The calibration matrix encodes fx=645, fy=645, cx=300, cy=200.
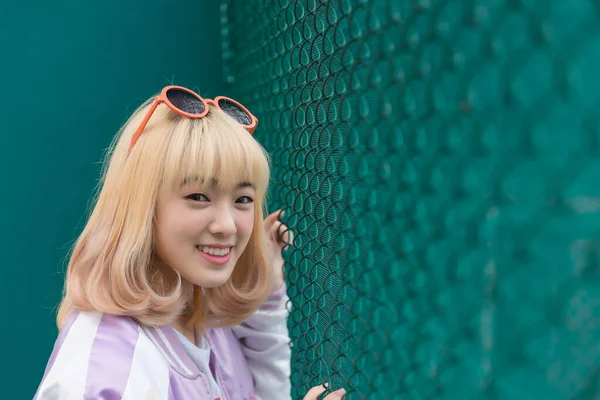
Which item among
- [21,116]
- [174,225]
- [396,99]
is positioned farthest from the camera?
[21,116]

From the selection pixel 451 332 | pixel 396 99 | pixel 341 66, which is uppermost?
pixel 341 66

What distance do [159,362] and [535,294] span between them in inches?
33.2

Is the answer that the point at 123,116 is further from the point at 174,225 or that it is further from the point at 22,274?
the point at 174,225

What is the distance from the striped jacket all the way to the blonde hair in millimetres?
41

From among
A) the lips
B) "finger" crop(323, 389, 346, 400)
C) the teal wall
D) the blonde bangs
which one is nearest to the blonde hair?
the blonde bangs

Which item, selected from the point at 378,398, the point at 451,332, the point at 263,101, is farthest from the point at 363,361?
the point at 263,101

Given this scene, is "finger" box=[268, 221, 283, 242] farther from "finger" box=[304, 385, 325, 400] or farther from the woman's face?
"finger" box=[304, 385, 325, 400]

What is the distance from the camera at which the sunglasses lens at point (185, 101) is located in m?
1.26

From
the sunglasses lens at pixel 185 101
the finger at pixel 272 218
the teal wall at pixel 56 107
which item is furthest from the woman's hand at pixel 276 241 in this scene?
the teal wall at pixel 56 107

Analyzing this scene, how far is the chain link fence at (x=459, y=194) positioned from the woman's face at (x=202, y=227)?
17 centimetres

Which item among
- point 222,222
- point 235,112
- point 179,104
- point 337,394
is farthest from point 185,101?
point 337,394

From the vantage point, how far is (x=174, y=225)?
1.21 meters

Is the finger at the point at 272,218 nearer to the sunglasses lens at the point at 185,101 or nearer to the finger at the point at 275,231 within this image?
the finger at the point at 275,231

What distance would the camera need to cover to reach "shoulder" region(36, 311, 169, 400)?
111cm
